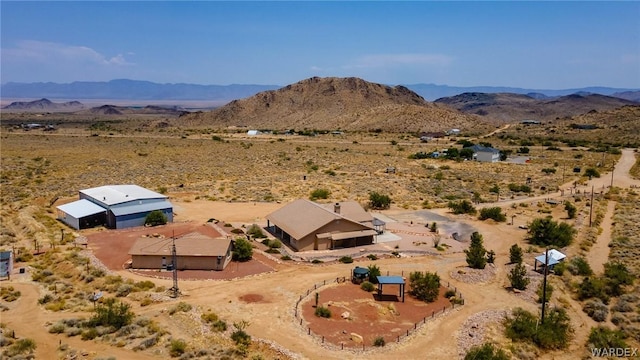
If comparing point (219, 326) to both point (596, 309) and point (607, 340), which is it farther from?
point (596, 309)

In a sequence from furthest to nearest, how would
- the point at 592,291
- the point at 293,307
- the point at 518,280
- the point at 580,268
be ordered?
1. the point at 580,268
2. the point at 518,280
3. the point at 592,291
4. the point at 293,307

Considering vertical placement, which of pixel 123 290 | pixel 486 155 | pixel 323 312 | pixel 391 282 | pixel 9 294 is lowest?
pixel 9 294

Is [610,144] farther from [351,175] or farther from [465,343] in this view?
[465,343]

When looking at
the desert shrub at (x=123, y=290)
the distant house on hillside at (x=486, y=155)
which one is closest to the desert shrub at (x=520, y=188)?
the distant house on hillside at (x=486, y=155)

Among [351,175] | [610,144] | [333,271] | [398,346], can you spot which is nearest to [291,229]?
[333,271]

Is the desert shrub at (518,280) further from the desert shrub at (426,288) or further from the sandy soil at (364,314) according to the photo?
the desert shrub at (426,288)

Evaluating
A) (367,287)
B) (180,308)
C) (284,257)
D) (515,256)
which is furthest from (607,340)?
(180,308)
